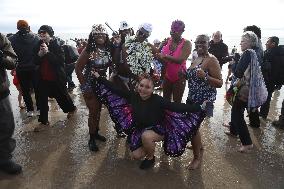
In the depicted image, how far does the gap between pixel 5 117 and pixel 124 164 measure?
5.72 ft

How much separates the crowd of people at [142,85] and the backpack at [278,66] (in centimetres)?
101

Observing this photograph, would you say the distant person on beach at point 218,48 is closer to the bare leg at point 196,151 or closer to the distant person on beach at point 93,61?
the distant person on beach at point 93,61

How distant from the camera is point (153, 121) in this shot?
4465 millimetres

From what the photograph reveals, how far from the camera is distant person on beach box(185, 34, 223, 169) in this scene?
4459 millimetres

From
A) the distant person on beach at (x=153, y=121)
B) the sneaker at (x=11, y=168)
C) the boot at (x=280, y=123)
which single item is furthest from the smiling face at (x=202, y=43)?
the boot at (x=280, y=123)

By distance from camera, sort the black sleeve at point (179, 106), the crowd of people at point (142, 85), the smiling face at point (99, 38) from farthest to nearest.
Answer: the smiling face at point (99, 38), the crowd of people at point (142, 85), the black sleeve at point (179, 106)

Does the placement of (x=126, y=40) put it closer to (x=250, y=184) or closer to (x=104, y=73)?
(x=104, y=73)

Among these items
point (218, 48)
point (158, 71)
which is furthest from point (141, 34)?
point (218, 48)

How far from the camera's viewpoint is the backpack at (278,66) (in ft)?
22.3

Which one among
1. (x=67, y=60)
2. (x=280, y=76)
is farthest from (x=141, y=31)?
(x=67, y=60)

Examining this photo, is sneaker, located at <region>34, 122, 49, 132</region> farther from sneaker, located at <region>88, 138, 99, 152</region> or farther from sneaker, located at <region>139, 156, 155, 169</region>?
sneaker, located at <region>139, 156, 155, 169</region>

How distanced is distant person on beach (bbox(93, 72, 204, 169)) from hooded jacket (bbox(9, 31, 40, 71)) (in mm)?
2392

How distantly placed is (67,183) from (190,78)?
2191mm

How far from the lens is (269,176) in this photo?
4473 millimetres
